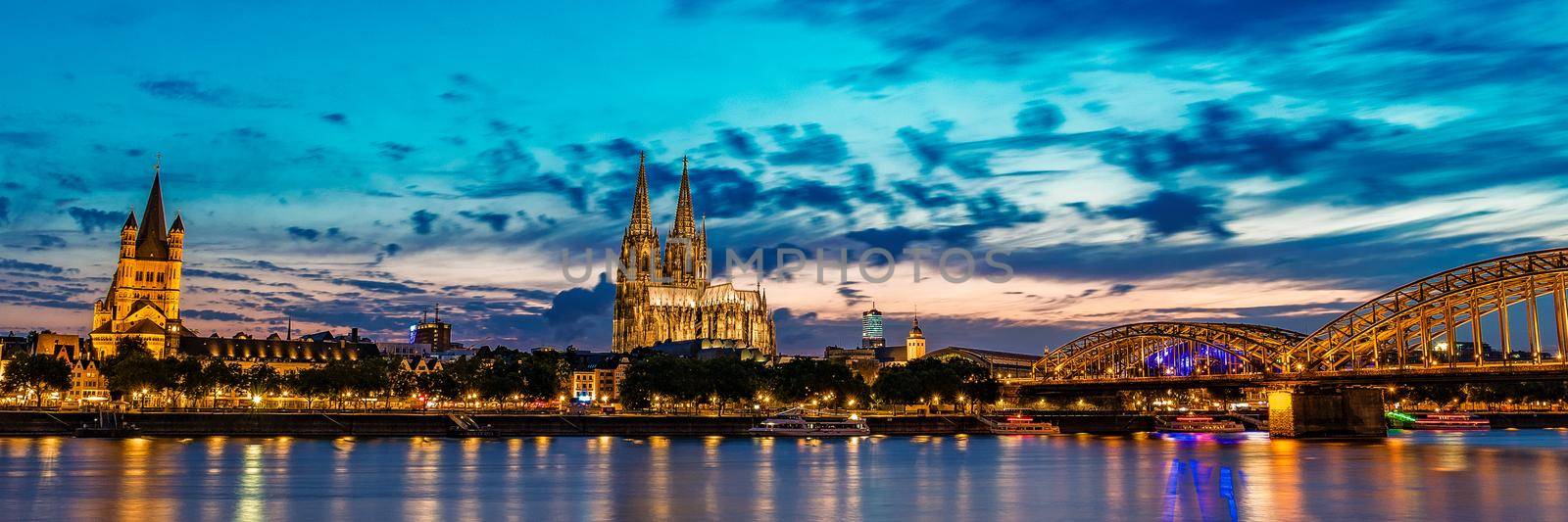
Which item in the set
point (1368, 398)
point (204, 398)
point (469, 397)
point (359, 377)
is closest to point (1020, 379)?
point (1368, 398)

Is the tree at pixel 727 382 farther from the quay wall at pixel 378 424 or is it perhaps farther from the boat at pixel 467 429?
the boat at pixel 467 429

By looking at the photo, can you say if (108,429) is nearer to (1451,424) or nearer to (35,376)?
(35,376)

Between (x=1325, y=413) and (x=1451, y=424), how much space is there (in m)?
48.6

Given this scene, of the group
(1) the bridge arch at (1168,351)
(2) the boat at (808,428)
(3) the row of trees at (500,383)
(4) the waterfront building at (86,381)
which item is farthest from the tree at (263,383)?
(1) the bridge arch at (1168,351)

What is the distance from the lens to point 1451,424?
499 ft

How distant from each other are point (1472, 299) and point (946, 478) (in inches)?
2170

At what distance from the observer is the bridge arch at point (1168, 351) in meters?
127

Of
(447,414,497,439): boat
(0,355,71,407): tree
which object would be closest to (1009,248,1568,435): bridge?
(447,414,497,439): boat

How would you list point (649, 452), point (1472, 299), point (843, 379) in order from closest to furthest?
point (649, 452) < point (1472, 299) < point (843, 379)

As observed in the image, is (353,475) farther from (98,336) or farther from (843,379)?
(98,336)

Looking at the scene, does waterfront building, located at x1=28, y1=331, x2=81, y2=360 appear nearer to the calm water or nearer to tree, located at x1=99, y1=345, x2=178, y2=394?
tree, located at x1=99, y1=345, x2=178, y2=394

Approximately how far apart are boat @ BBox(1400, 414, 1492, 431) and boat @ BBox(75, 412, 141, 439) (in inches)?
4851

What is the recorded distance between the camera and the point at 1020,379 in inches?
6171

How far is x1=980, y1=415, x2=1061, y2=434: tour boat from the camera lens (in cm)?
13675
